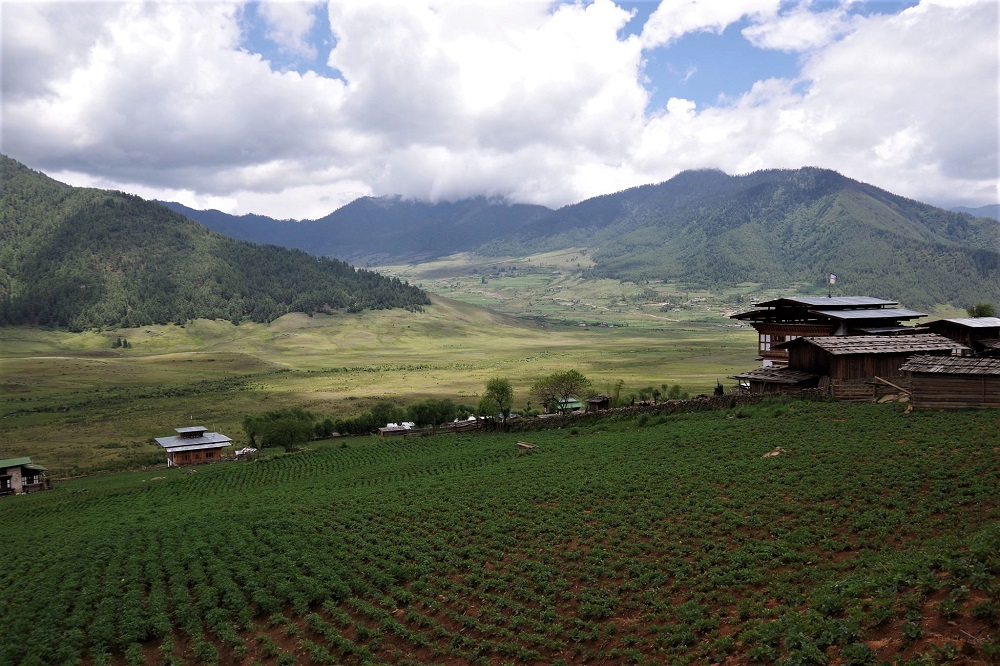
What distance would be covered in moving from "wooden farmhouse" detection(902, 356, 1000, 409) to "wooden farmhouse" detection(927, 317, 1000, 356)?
1526 centimetres

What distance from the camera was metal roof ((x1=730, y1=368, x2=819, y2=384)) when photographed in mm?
40062

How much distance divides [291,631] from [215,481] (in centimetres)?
4057

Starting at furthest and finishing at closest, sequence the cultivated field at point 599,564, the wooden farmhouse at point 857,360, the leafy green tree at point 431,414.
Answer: the leafy green tree at point 431,414, the wooden farmhouse at point 857,360, the cultivated field at point 599,564

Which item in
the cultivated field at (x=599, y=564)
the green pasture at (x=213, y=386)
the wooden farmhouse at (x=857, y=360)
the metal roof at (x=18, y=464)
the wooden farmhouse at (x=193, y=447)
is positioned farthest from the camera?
the green pasture at (x=213, y=386)

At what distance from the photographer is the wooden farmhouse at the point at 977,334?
1735 inches

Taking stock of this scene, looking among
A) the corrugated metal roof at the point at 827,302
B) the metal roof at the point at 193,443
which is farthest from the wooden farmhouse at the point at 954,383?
the metal roof at the point at 193,443

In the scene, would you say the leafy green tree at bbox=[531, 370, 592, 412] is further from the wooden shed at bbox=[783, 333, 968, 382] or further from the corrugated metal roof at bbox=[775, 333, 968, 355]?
the wooden shed at bbox=[783, 333, 968, 382]

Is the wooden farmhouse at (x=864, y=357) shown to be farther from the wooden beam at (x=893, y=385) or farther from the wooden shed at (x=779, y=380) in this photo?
the wooden shed at (x=779, y=380)

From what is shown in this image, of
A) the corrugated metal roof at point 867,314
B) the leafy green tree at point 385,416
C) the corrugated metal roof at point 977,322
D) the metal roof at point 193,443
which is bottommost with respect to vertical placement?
the metal roof at point 193,443

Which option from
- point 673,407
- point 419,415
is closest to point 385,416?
point 419,415

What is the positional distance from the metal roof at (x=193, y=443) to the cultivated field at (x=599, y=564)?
123ft

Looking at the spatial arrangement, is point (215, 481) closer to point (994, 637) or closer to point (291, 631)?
point (291, 631)

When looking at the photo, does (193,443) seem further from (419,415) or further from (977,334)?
(977,334)

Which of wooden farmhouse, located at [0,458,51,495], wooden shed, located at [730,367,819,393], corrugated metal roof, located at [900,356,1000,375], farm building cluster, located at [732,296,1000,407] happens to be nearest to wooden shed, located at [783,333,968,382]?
farm building cluster, located at [732,296,1000,407]
